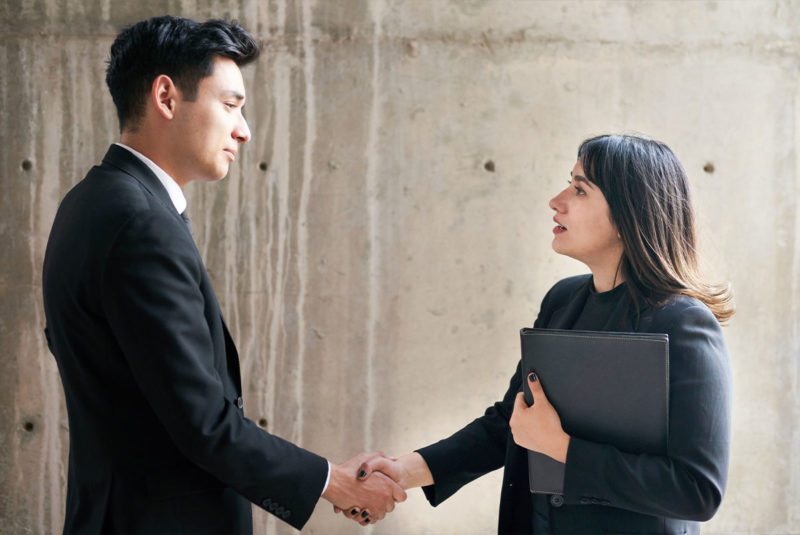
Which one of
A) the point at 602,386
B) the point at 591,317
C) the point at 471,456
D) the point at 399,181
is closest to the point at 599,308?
the point at 591,317

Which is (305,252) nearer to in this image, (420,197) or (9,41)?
(420,197)

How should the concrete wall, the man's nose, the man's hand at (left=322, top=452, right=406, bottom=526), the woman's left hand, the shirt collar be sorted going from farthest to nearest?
the concrete wall, the man's hand at (left=322, top=452, right=406, bottom=526), the man's nose, the shirt collar, the woman's left hand

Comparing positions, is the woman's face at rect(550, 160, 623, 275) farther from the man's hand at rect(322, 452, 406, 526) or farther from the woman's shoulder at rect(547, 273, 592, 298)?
the man's hand at rect(322, 452, 406, 526)

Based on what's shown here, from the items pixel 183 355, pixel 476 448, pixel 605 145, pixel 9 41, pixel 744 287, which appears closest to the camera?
pixel 183 355

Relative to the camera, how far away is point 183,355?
1.40 meters

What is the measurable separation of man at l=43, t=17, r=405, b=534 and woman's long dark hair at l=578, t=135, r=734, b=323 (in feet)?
2.91

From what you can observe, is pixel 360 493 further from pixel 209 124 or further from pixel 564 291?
pixel 209 124

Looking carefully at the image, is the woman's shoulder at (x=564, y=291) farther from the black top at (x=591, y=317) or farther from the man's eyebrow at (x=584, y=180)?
the man's eyebrow at (x=584, y=180)

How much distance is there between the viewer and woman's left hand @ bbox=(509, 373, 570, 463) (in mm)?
1471

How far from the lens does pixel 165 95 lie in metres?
1.61

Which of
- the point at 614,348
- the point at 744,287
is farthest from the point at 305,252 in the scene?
the point at 744,287

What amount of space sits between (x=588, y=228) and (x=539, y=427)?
48 cm

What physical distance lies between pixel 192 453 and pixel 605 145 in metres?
1.14

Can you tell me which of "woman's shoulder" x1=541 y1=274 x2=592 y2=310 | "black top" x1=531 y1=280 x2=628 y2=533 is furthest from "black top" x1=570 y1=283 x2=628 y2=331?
"woman's shoulder" x1=541 y1=274 x2=592 y2=310
